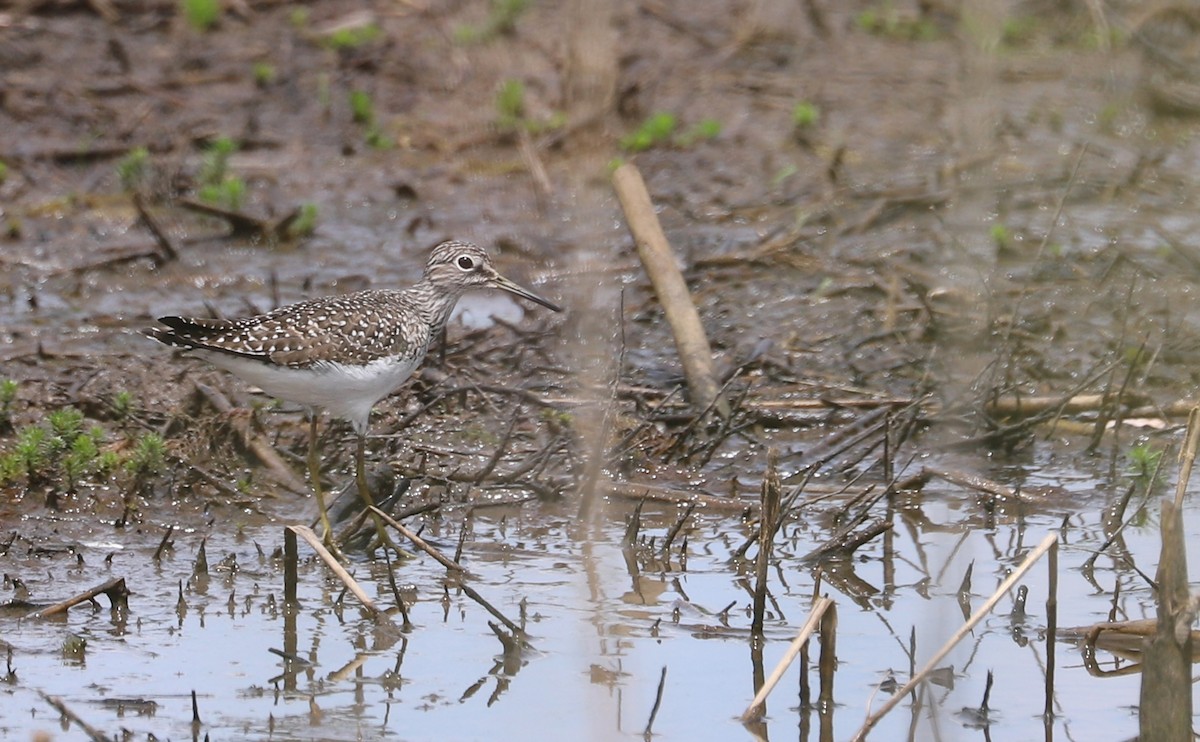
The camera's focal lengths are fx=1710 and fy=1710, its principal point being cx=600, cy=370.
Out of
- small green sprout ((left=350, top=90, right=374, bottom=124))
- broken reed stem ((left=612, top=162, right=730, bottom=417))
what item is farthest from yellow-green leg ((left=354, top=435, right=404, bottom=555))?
small green sprout ((left=350, top=90, right=374, bottom=124))

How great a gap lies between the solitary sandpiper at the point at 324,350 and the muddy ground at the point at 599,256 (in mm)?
339

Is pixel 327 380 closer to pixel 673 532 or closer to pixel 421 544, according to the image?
pixel 421 544

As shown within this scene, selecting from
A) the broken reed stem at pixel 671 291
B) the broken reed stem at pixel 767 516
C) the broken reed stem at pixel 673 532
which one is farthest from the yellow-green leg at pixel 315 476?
the broken reed stem at pixel 767 516

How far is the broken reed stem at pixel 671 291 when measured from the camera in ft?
25.2

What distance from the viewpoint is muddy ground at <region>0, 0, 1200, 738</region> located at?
6.67 meters

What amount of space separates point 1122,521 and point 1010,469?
2.78 ft

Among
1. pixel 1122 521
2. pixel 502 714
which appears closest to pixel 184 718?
pixel 502 714

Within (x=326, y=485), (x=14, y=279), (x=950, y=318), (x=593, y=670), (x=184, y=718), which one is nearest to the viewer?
(x=184, y=718)

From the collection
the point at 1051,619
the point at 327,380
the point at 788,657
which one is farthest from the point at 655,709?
the point at 327,380

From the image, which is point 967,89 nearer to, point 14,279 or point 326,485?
point 326,485

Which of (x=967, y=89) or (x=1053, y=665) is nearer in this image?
(x=967, y=89)

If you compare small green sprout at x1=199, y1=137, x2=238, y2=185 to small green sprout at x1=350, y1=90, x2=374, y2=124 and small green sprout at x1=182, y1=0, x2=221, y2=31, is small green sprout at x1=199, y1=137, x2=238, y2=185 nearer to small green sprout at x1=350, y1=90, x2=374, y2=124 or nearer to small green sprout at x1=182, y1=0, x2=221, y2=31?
small green sprout at x1=350, y1=90, x2=374, y2=124

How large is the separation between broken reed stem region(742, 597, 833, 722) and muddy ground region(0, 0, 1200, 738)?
0.63 ft

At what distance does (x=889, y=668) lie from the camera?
17.9 ft
